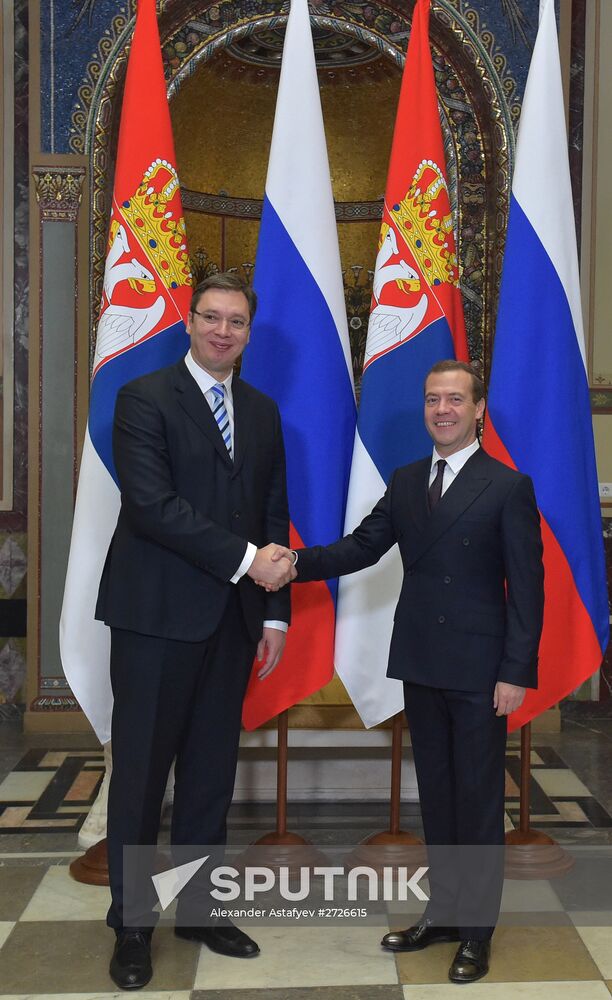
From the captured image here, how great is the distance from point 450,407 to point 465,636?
1.87 feet

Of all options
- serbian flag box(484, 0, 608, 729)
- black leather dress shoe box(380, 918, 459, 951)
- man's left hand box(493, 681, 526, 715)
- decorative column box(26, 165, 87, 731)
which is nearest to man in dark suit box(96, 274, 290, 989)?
black leather dress shoe box(380, 918, 459, 951)

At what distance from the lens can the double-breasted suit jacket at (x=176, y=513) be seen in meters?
2.48

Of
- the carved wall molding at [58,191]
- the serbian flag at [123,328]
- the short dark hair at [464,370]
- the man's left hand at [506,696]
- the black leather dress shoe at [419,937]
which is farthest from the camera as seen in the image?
the carved wall molding at [58,191]

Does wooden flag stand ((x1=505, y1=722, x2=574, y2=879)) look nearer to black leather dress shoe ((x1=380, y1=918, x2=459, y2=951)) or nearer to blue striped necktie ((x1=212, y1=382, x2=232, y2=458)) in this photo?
black leather dress shoe ((x1=380, y1=918, x2=459, y2=951))

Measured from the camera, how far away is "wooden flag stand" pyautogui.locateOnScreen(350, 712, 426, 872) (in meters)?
3.20

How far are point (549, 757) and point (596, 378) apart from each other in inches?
73.3

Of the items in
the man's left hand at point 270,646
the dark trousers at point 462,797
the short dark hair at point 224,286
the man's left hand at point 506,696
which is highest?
the short dark hair at point 224,286

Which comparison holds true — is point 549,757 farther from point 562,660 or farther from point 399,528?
point 399,528

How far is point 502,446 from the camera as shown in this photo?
311 cm

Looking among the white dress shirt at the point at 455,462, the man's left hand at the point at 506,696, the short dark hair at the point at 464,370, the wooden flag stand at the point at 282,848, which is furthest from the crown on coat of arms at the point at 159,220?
the man's left hand at the point at 506,696

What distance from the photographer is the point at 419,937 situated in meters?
2.67

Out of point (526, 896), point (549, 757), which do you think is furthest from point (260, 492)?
point (549, 757)

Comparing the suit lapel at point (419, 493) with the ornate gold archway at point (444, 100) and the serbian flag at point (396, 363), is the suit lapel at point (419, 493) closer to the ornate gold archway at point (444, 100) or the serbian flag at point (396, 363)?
the serbian flag at point (396, 363)

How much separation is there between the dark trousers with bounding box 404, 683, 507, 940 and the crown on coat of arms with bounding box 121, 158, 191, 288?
1451 millimetres
